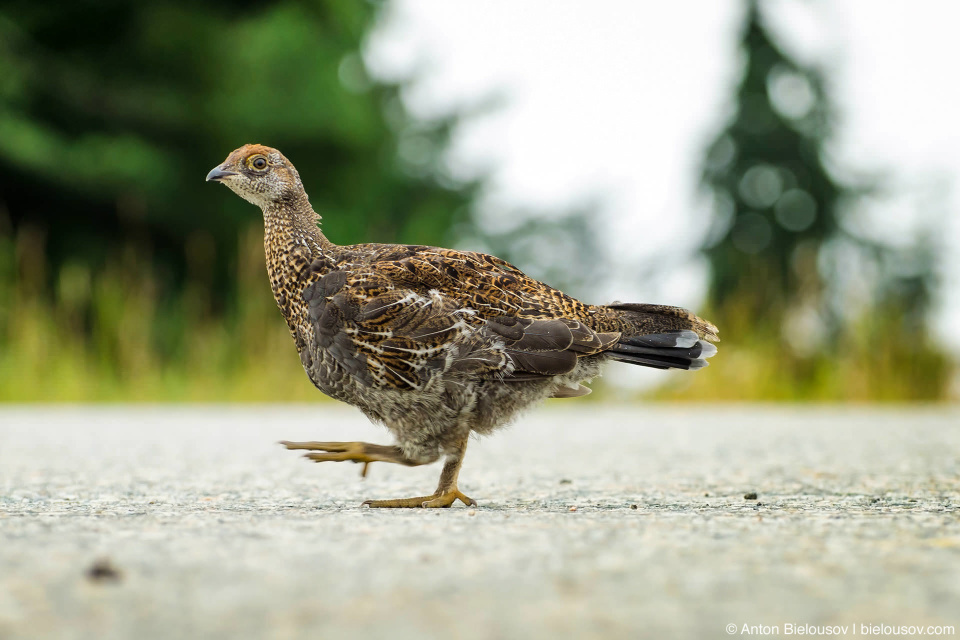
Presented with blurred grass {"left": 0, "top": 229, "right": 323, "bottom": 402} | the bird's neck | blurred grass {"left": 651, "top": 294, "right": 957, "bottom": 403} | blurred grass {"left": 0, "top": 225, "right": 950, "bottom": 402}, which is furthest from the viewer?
blurred grass {"left": 651, "top": 294, "right": 957, "bottom": 403}

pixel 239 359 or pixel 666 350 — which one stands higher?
pixel 239 359

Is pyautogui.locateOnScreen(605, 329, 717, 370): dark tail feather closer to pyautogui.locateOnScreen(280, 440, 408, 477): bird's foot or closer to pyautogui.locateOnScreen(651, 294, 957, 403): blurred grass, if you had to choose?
pyautogui.locateOnScreen(280, 440, 408, 477): bird's foot

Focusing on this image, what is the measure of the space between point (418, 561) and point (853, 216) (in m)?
20.5

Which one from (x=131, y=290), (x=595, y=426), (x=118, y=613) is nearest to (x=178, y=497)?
(x=118, y=613)

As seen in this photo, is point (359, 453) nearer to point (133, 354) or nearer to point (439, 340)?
point (439, 340)

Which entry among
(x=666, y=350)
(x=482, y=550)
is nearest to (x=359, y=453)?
(x=666, y=350)

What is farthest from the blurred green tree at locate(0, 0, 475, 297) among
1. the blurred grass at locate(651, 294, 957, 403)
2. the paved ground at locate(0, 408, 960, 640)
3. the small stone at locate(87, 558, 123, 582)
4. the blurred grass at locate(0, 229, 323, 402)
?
the small stone at locate(87, 558, 123, 582)

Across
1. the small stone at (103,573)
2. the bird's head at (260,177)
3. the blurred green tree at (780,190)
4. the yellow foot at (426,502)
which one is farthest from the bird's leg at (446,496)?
the blurred green tree at (780,190)

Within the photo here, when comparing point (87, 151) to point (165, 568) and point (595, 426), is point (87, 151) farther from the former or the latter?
point (165, 568)

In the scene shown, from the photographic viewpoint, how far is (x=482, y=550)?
2400 millimetres

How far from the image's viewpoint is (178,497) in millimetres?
3799

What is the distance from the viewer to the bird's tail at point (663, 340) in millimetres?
4066

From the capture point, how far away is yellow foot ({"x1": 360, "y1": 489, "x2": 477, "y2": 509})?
361cm

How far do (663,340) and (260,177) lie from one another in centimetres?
183
